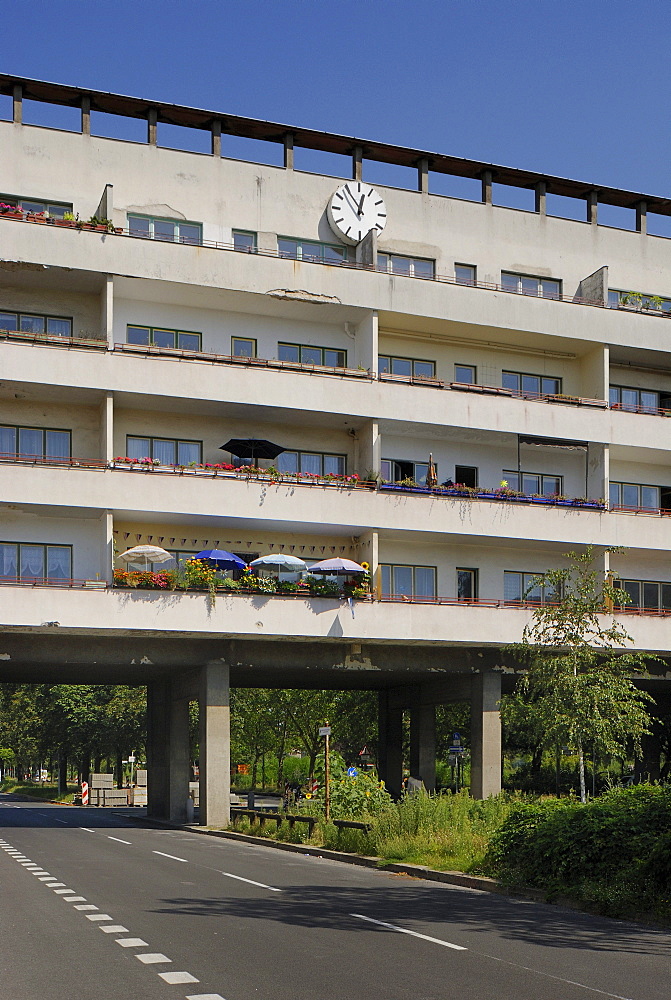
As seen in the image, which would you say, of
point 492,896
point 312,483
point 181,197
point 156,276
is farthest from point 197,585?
point 492,896

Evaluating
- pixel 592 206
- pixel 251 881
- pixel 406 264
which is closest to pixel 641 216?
pixel 592 206

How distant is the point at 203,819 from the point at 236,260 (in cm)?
1742

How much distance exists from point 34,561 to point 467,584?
14858 mm

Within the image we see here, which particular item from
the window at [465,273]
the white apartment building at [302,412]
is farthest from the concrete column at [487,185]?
the window at [465,273]

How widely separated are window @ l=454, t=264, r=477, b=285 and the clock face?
3.28m

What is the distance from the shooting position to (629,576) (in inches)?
1769

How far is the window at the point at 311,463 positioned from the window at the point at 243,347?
352 centimetres

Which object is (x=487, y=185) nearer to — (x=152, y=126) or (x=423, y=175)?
(x=423, y=175)

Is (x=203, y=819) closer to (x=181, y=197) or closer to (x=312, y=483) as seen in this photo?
(x=312, y=483)

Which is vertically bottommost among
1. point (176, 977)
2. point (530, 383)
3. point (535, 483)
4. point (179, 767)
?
point (179, 767)

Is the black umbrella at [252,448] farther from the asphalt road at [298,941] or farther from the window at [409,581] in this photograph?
the asphalt road at [298,941]

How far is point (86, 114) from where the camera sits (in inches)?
1618

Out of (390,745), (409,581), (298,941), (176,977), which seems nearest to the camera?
(176,977)

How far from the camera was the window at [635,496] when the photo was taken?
46.0m
